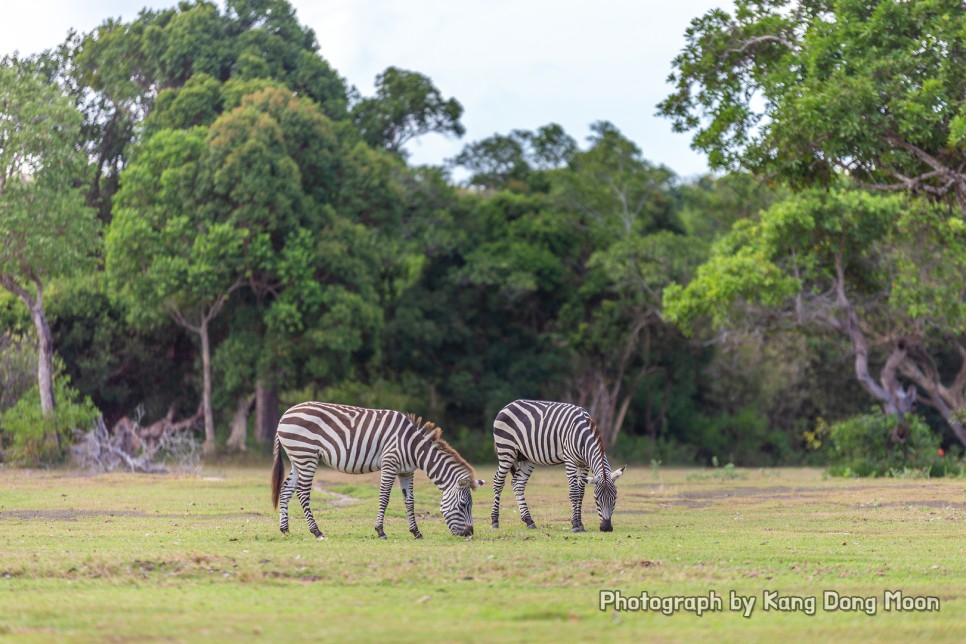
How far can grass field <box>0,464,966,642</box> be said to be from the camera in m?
7.98

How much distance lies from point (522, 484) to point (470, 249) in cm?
2588

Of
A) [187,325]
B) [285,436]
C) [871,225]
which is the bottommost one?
[285,436]

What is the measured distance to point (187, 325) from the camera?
33.5m

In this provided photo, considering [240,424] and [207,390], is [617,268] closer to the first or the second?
[240,424]

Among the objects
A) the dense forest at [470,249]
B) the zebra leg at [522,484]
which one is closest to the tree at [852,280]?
the dense forest at [470,249]

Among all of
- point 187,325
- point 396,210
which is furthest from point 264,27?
point 187,325

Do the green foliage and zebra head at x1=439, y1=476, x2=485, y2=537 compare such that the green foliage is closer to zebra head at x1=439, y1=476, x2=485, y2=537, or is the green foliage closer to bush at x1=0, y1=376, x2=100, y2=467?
bush at x1=0, y1=376, x2=100, y2=467

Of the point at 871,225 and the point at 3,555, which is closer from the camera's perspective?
the point at 3,555

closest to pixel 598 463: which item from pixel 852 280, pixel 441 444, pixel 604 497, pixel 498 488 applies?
pixel 604 497

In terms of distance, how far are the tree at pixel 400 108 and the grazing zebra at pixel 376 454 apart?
93.4 ft

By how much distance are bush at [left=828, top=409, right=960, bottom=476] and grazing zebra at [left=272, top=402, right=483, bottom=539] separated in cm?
1689

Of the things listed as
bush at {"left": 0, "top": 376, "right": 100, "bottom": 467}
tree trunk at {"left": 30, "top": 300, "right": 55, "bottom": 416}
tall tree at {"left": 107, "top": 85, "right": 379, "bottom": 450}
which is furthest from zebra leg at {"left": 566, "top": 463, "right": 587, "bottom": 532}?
tree trunk at {"left": 30, "top": 300, "right": 55, "bottom": 416}

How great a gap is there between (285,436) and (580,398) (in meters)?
30.1

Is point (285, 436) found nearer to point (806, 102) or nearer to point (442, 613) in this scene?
point (442, 613)
